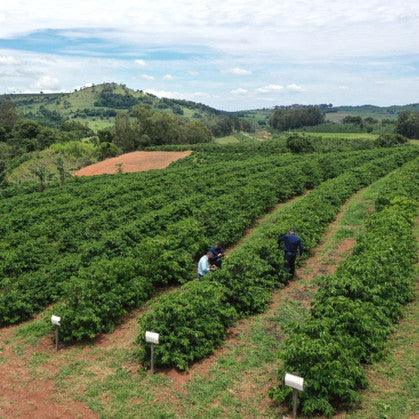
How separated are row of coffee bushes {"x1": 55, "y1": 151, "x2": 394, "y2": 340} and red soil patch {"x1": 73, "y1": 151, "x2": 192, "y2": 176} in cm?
3532

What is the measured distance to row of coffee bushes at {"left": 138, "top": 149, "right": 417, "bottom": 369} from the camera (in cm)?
916

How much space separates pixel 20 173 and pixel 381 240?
2429 inches

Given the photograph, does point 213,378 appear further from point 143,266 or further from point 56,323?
point 143,266

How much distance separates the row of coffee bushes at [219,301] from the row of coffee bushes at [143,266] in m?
1.31

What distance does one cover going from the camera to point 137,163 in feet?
195

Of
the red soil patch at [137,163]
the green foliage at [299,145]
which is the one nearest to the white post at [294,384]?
the red soil patch at [137,163]

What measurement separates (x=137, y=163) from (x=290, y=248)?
4884 centimetres

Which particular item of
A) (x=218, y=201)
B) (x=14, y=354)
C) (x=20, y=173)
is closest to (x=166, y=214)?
→ (x=218, y=201)

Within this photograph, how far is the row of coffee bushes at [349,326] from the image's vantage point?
7.21 metres

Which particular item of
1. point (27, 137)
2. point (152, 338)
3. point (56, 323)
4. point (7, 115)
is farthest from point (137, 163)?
point (7, 115)

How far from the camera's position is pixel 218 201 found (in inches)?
858

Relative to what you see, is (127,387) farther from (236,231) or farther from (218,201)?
(218,201)

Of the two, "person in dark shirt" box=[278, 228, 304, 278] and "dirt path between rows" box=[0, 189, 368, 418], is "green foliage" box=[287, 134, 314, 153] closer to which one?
"person in dark shirt" box=[278, 228, 304, 278]

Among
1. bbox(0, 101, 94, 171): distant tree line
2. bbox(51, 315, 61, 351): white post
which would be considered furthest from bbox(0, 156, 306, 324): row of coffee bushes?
bbox(0, 101, 94, 171): distant tree line
